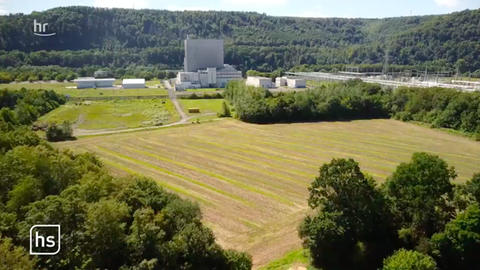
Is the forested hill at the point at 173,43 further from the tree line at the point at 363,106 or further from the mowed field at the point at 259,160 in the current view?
the mowed field at the point at 259,160

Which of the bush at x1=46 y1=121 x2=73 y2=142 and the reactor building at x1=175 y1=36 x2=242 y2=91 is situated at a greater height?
the reactor building at x1=175 y1=36 x2=242 y2=91

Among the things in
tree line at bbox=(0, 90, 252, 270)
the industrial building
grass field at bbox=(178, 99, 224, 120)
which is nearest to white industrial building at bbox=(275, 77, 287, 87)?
grass field at bbox=(178, 99, 224, 120)

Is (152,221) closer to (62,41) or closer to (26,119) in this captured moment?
(26,119)

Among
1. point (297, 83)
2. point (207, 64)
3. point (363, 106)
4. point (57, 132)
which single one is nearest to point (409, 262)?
point (57, 132)

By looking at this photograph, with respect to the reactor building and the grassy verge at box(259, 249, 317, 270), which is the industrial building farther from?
the grassy verge at box(259, 249, 317, 270)

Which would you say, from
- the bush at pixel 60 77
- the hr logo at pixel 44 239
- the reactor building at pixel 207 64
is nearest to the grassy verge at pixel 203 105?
the reactor building at pixel 207 64

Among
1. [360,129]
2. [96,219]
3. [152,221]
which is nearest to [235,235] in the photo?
[152,221]
